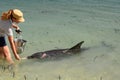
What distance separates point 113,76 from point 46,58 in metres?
2.60

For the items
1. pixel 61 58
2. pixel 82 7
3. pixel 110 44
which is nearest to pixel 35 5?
pixel 82 7

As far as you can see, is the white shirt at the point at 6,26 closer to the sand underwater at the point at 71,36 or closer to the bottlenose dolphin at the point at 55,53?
the sand underwater at the point at 71,36

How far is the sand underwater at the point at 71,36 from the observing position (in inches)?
404

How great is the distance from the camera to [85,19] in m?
18.7

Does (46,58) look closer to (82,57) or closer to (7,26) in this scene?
(82,57)

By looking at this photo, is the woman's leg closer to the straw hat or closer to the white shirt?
the white shirt

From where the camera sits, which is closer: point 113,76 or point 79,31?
point 113,76

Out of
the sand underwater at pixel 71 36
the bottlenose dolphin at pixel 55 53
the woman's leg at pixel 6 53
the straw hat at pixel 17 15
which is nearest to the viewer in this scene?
the straw hat at pixel 17 15

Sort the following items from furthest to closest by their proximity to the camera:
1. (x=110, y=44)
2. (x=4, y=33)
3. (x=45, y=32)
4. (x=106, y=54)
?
1. (x=45, y=32)
2. (x=110, y=44)
3. (x=106, y=54)
4. (x=4, y=33)

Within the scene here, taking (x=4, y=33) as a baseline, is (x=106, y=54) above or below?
below

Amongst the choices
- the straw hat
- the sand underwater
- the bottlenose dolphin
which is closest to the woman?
the straw hat

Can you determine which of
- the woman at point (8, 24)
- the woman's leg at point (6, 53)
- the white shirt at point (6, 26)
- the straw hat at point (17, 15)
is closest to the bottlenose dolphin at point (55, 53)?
the woman's leg at point (6, 53)

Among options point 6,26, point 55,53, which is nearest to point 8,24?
point 6,26

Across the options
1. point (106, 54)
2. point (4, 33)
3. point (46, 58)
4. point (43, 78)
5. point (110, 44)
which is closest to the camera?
point (43, 78)
